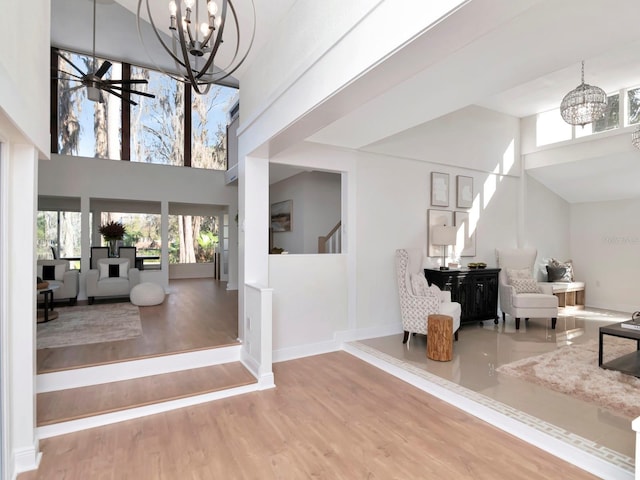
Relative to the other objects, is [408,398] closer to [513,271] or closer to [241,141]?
[241,141]

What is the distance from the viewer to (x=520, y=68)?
2766mm

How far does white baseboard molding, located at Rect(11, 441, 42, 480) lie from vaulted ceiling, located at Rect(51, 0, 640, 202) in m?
3.30

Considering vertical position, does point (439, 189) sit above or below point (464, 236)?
above

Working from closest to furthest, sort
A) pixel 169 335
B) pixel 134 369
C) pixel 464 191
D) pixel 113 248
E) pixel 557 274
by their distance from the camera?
pixel 134 369 → pixel 169 335 → pixel 464 191 → pixel 557 274 → pixel 113 248

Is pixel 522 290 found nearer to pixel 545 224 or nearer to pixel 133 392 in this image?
pixel 545 224

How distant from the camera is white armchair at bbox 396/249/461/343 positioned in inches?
158

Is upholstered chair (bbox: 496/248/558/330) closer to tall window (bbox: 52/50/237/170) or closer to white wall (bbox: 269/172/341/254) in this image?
white wall (bbox: 269/172/341/254)

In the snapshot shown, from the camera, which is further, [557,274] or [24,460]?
[557,274]

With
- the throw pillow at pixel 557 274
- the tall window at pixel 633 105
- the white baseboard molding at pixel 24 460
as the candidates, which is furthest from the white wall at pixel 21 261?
the throw pillow at pixel 557 274

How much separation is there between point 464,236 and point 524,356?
2193 mm

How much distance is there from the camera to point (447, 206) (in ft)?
17.4

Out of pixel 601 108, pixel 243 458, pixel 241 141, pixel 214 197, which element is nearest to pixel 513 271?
pixel 601 108

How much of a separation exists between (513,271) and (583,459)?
3882mm

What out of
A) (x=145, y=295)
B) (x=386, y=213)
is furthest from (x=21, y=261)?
(x=145, y=295)
